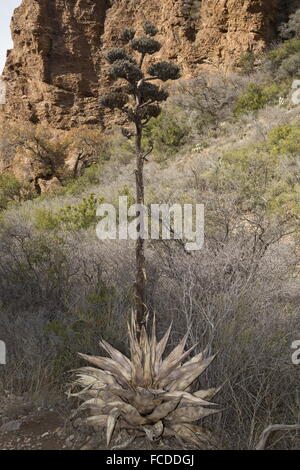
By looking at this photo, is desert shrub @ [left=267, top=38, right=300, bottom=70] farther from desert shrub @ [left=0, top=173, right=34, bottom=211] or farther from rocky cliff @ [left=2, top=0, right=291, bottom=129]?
desert shrub @ [left=0, top=173, right=34, bottom=211]

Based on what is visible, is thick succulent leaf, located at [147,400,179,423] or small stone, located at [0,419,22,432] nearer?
thick succulent leaf, located at [147,400,179,423]

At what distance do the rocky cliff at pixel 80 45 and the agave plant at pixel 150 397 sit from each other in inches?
731

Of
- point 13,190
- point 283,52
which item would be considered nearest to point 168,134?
point 283,52

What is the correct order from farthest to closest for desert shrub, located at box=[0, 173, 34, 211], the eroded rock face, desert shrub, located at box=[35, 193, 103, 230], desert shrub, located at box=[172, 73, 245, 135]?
1. the eroded rock face
2. desert shrub, located at box=[0, 173, 34, 211]
3. desert shrub, located at box=[172, 73, 245, 135]
4. desert shrub, located at box=[35, 193, 103, 230]

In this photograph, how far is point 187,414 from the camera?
197cm

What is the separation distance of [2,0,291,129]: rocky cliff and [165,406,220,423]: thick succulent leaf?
18.8 m

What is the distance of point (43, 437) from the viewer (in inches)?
85.9

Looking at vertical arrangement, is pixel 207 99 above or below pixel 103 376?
above

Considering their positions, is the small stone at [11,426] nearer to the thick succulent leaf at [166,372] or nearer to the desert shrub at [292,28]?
the thick succulent leaf at [166,372]

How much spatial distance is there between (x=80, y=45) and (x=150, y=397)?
22.6 meters

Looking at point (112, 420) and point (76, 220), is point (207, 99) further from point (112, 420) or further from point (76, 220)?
point (112, 420)

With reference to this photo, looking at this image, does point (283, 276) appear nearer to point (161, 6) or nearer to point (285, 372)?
point (285, 372)

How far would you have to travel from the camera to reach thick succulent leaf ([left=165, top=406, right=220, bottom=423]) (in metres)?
1.93

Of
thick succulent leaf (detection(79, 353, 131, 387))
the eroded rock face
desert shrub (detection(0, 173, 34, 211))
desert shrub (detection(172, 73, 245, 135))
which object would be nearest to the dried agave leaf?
thick succulent leaf (detection(79, 353, 131, 387))
